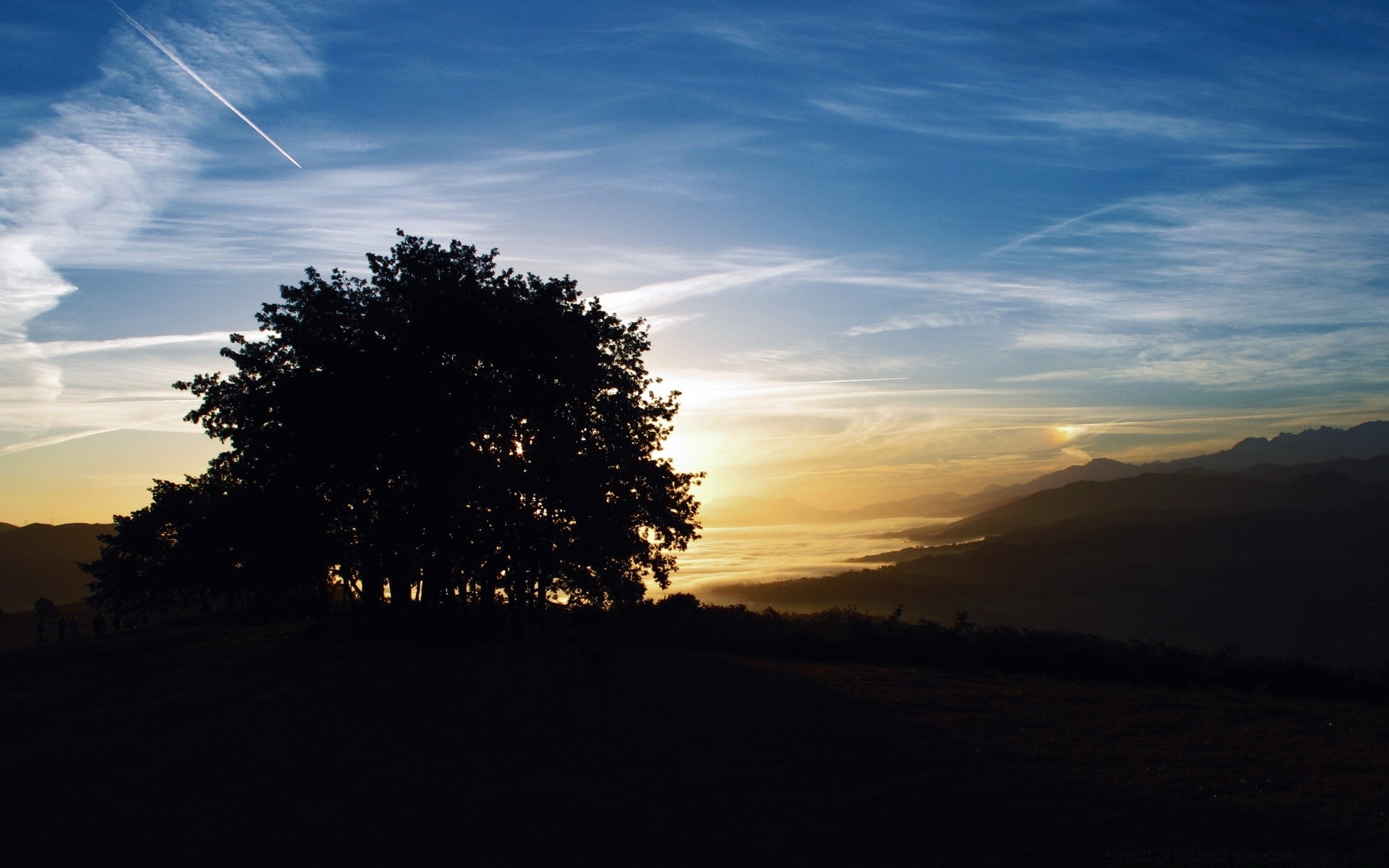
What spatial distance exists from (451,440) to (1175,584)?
121942mm

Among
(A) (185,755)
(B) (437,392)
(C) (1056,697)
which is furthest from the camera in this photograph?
(B) (437,392)

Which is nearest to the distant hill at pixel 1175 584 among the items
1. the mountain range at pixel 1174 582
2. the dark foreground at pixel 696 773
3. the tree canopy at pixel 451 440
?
the mountain range at pixel 1174 582

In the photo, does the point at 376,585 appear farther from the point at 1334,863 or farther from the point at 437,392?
the point at 1334,863

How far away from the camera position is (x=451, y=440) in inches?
1128

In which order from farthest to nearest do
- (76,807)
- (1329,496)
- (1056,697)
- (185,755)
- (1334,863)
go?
(1329,496) < (1056,697) < (185,755) < (76,807) < (1334,863)

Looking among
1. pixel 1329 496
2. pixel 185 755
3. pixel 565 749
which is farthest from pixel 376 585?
pixel 1329 496

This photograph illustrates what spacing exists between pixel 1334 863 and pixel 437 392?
26.5 meters

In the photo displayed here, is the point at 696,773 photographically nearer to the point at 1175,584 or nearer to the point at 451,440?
the point at 451,440

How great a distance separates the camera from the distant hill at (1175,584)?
98125 mm

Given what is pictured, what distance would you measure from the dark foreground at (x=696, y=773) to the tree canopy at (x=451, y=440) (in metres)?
8.82

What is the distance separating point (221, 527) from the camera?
106 feet

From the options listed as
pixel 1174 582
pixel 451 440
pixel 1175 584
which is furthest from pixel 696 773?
pixel 1174 582

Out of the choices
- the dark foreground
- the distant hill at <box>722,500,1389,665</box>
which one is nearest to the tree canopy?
the dark foreground

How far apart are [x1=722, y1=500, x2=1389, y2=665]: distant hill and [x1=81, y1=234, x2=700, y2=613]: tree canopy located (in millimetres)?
43603
